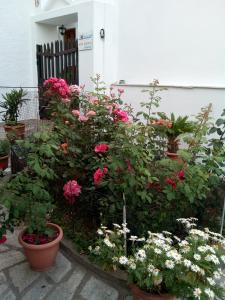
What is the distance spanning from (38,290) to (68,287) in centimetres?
23

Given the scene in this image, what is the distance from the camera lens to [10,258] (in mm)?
2590

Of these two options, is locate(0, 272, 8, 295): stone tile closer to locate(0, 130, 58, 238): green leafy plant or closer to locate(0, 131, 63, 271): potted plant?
locate(0, 131, 63, 271): potted plant

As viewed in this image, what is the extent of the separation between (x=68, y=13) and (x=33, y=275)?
549 cm

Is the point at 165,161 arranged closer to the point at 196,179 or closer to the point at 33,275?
the point at 196,179

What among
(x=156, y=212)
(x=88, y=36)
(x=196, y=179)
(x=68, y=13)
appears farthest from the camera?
(x=68, y=13)

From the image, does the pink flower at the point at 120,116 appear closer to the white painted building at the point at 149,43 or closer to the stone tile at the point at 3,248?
the stone tile at the point at 3,248

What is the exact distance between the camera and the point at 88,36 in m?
5.55

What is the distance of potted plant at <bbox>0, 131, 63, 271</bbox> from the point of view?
7.01ft

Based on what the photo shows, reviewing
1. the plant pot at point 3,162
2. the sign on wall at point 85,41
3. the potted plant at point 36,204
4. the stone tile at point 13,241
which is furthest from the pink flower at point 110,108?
the sign on wall at point 85,41

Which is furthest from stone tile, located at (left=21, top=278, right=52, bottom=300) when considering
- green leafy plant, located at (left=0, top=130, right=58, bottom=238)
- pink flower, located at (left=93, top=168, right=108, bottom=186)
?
pink flower, located at (left=93, top=168, right=108, bottom=186)

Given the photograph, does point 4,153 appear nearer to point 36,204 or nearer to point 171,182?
point 36,204

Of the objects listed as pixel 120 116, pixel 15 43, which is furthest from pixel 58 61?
pixel 120 116

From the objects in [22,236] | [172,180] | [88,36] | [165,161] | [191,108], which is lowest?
[22,236]

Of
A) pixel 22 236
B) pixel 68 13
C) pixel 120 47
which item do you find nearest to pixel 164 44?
pixel 120 47
